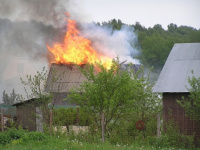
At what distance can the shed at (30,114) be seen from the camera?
24.1m

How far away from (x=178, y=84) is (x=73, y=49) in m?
12.5

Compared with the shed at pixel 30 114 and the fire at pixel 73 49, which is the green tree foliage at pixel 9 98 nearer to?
the fire at pixel 73 49

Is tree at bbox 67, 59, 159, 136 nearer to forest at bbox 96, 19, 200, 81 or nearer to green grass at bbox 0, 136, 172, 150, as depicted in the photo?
green grass at bbox 0, 136, 172, 150

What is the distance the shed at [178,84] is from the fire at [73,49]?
9.27 metres

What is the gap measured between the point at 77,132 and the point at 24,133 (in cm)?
366

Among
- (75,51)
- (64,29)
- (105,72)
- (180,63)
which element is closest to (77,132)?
(105,72)

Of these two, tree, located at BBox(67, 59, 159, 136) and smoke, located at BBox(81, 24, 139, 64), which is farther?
smoke, located at BBox(81, 24, 139, 64)

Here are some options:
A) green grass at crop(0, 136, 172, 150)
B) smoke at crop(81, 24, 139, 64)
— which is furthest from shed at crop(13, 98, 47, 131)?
smoke at crop(81, 24, 139, 64)

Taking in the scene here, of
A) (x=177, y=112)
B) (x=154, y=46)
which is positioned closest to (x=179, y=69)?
(x=177, y=112)

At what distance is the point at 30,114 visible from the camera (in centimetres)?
2619

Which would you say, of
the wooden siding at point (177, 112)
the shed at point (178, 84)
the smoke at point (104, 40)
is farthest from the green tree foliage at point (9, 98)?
the wooden siding at point (177, 112)

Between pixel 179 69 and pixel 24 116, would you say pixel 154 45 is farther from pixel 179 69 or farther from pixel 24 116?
pixel 24 116

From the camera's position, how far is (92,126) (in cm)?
2039

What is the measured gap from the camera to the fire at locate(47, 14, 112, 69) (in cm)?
3527
